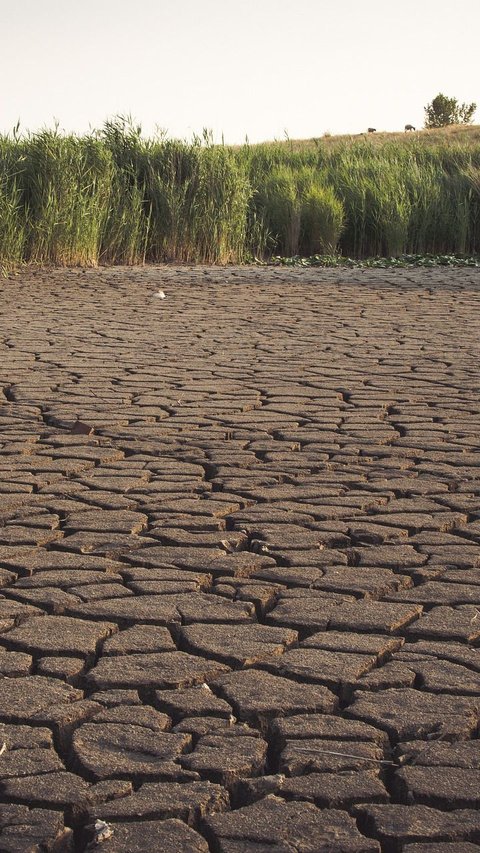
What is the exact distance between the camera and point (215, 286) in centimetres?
1565

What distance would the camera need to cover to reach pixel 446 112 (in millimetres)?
62031

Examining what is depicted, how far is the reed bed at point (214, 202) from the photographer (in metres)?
17.1

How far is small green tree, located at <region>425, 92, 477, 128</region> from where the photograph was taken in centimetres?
6178

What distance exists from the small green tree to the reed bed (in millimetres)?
39860

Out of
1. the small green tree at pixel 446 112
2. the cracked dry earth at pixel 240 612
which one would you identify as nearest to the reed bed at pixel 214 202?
the cracked dry earth at pixel 240 612

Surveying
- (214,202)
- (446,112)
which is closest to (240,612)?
(214,202)

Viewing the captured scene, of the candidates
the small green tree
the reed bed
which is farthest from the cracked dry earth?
the small green tree

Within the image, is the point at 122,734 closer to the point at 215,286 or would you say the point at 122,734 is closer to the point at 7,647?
the point at 7,647

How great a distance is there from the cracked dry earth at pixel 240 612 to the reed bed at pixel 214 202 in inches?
353

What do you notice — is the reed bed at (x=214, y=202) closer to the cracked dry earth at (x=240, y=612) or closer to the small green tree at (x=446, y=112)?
the cracked dry earth at (x=240, y=612)

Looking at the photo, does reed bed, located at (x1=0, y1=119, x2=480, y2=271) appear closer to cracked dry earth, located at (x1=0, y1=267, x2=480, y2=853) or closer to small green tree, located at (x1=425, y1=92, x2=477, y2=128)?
cracked dry earth, located at (x1=0, y1=267, x2=480, y2=853)

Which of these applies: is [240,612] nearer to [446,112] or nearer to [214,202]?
[214,202]

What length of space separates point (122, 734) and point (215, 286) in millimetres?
12870

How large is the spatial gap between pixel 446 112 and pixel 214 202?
46198mm
